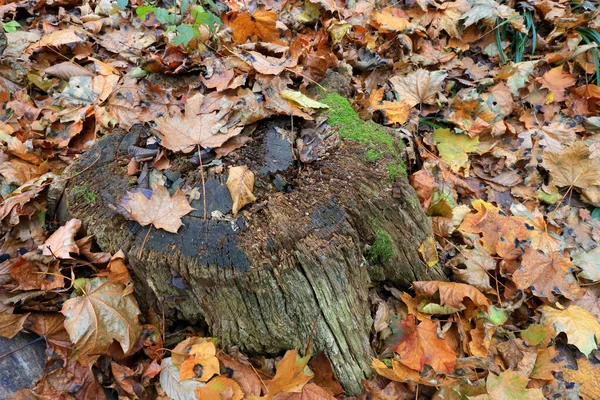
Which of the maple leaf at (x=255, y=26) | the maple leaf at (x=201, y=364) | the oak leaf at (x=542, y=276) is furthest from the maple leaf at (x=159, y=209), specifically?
the oak leaf at (x=542, y=276)

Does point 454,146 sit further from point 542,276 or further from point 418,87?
point 542,276

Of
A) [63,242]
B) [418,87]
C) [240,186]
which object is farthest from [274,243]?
[418,87]

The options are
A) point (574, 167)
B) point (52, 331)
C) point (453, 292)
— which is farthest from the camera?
point (574, 167)

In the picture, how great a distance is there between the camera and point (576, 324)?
2219 millimetres

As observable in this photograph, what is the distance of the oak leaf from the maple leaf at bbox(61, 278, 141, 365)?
212cm

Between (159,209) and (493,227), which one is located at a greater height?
(159,209)

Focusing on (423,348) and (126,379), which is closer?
(126,379)

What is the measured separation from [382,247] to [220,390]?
3.50ft

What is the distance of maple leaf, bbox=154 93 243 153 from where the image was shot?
198cm

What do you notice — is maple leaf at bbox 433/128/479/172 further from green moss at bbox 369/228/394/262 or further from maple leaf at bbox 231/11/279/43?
maple leaf at bbox 231/11/279/43

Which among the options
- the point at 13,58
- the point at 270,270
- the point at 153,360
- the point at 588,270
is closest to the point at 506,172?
the point at 588,270

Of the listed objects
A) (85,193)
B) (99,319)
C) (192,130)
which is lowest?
(99,319)

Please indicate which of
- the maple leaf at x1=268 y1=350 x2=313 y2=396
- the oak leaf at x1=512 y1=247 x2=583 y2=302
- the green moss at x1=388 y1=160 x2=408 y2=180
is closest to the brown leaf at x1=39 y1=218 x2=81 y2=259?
the maple leaf at x1=268 y1=350 x2=313 y2=396

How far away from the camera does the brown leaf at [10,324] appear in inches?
69.2
